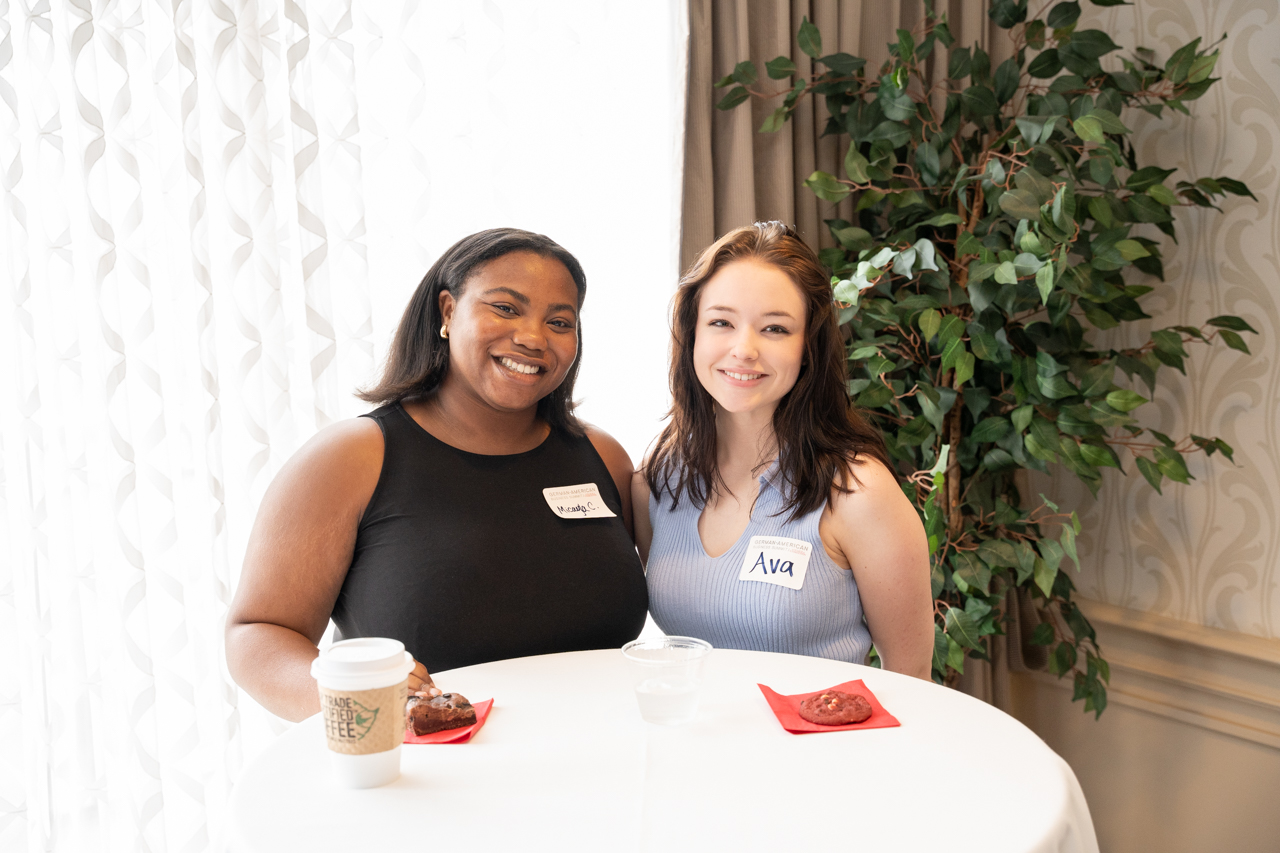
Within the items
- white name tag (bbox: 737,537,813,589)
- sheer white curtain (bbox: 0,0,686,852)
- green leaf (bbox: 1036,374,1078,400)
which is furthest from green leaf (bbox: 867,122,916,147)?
white name tag (bbox: 737,537,813,589)

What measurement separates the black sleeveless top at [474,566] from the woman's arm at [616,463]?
0.71 feet

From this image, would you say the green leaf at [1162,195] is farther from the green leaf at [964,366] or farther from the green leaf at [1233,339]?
the green leaf at [964,366]

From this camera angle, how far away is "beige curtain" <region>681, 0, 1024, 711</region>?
2.50 meters

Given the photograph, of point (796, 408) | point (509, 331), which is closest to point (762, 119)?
point (796, 408)

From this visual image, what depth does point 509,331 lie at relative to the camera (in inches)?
68.9

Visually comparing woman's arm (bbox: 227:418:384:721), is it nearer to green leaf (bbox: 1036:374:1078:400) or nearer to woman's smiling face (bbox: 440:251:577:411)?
woman's smiling face (bbox: 440:251:577:411)

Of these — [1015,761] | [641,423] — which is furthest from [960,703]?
[641,423]

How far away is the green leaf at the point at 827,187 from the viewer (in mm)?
2463

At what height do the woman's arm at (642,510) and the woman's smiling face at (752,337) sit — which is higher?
the woman's smiling face at (752,337)

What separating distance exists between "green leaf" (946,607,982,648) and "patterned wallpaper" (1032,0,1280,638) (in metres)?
0.81

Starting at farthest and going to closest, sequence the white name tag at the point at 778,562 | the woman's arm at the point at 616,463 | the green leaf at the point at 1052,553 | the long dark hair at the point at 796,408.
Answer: the green leaf at the point at 1052,553 → the woman's arm at the point at 616,463 → the long dark hair at the point at 796,408 → the white name tag at the point at 778,562

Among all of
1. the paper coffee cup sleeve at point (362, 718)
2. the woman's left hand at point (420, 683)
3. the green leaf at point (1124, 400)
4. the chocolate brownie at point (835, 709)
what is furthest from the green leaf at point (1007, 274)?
the paper coffee cup sleeve at point (362, 718)

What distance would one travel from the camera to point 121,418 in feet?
6.21

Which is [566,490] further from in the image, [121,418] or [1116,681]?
[1116,681]
